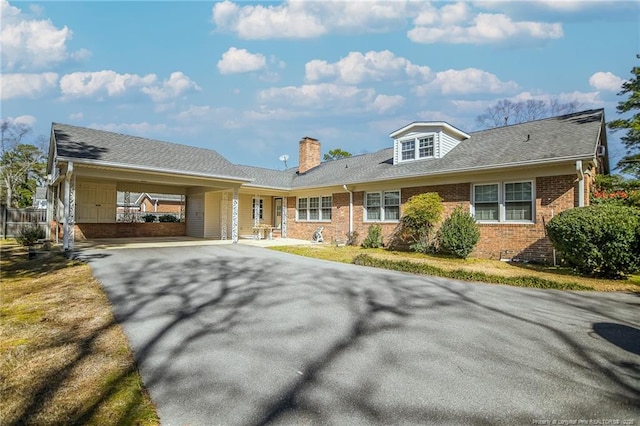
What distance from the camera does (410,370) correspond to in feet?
10.7

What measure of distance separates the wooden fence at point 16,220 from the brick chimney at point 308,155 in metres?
14.6

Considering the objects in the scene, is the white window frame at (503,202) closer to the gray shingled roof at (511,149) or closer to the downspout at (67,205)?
the gray shingled roof at (511,149)

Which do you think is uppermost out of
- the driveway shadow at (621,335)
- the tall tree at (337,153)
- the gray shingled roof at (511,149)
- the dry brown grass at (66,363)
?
the tall tree at (337,153)

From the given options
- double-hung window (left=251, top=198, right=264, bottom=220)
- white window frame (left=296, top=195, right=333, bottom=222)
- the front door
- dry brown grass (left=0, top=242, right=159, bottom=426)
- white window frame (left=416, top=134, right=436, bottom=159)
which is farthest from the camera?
the front door

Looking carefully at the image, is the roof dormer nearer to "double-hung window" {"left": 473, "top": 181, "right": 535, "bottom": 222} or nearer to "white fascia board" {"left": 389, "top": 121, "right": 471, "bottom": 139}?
"white fascia board" {"left": 389, "top": 121, "right": 471, "bottom": 139}

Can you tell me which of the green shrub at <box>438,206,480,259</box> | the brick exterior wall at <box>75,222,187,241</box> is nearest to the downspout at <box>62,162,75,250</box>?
the brick exterior wall at <box>75,222,187,241</box>

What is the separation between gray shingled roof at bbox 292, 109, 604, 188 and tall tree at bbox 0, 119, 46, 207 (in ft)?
130

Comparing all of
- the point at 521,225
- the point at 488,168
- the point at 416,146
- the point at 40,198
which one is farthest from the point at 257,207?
the point at 40,198

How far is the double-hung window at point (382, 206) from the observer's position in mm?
14598

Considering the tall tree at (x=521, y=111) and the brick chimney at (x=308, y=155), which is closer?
the brick chimney at (x=308, y=155)

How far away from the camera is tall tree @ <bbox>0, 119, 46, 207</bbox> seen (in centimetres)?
3738

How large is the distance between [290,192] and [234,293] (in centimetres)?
1379

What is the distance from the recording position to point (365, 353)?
3652 millimetres

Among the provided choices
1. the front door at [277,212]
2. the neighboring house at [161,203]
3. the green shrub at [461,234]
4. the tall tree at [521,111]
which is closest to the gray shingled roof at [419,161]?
the green shrub at [461,234]
